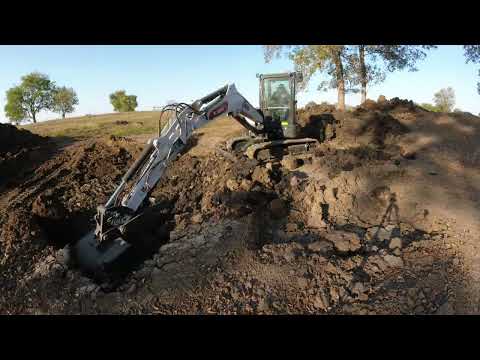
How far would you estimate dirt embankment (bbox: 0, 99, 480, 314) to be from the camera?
4.43 metres

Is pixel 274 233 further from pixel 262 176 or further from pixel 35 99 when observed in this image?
pixel 35 99

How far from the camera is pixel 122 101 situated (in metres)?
58.6

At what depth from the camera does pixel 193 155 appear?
10758 millimetres

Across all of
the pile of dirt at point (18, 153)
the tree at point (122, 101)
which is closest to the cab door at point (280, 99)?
A: the pile of dirt at point (18, 153)

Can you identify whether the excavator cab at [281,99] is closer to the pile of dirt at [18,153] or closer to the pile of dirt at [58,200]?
the pile of dirt at [58,200]

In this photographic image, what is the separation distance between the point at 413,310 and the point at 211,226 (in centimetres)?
371

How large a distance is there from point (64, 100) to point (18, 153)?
141 feet

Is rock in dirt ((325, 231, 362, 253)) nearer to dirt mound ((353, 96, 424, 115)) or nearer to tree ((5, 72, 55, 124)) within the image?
dirt mound ((353, 96, 424, 115))

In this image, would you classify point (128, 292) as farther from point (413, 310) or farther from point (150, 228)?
point (413, 310)

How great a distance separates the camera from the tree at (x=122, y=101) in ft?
192

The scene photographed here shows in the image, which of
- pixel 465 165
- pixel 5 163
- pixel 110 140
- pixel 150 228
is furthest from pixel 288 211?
pixel 5 163

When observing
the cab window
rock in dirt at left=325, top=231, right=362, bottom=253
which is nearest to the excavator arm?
rock in dirt at left=325, top=231, right=362, bottom=253

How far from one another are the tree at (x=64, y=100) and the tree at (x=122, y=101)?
9.08 metres

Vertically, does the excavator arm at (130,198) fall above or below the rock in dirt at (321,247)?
above
